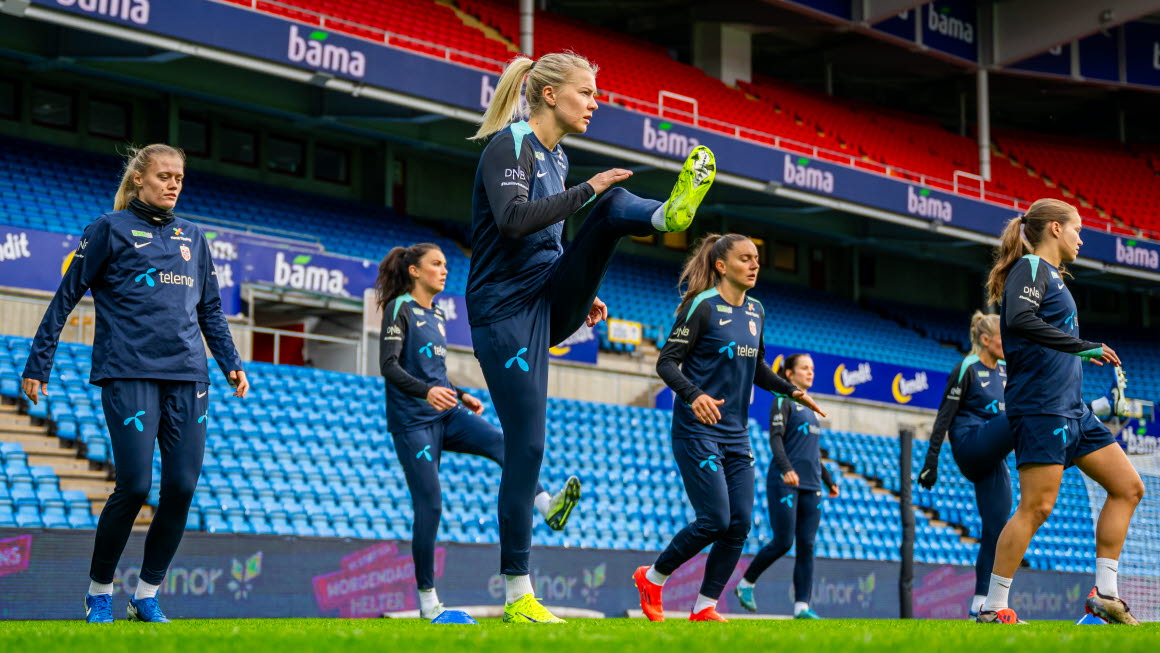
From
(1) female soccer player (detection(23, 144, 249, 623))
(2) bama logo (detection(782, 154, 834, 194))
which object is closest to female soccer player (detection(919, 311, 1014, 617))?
(1) female soccer player (detection(23, 144, 249, 623))

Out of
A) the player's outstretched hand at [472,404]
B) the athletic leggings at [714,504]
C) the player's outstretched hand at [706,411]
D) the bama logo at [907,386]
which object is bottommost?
the athletic leggings at [714,504]

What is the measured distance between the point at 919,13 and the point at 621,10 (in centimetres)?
696

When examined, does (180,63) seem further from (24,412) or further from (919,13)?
(919,13)

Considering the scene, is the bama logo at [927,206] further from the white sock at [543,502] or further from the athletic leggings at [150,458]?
the athletic leggings at [150,458]

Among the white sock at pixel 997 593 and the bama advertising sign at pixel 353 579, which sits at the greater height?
the white sock at pixel 997 593

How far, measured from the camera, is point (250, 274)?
14938 mm

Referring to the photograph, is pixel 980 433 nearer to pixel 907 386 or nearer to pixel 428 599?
pixel 428 599

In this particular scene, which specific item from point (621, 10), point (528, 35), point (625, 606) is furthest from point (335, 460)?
point (621, 10)

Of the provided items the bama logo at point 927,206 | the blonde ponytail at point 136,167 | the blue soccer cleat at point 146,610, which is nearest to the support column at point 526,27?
the bama logo at point 927,206

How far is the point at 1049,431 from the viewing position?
635cm

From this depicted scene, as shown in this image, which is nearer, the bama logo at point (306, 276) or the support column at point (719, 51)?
the bama logo at point (306, 276)

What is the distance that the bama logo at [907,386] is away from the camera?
862 inches

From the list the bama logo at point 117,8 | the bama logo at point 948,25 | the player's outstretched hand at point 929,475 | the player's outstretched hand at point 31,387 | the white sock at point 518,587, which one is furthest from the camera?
the bama logo at point 948,25

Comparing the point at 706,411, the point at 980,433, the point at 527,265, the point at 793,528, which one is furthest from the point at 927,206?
the point at 527,265
